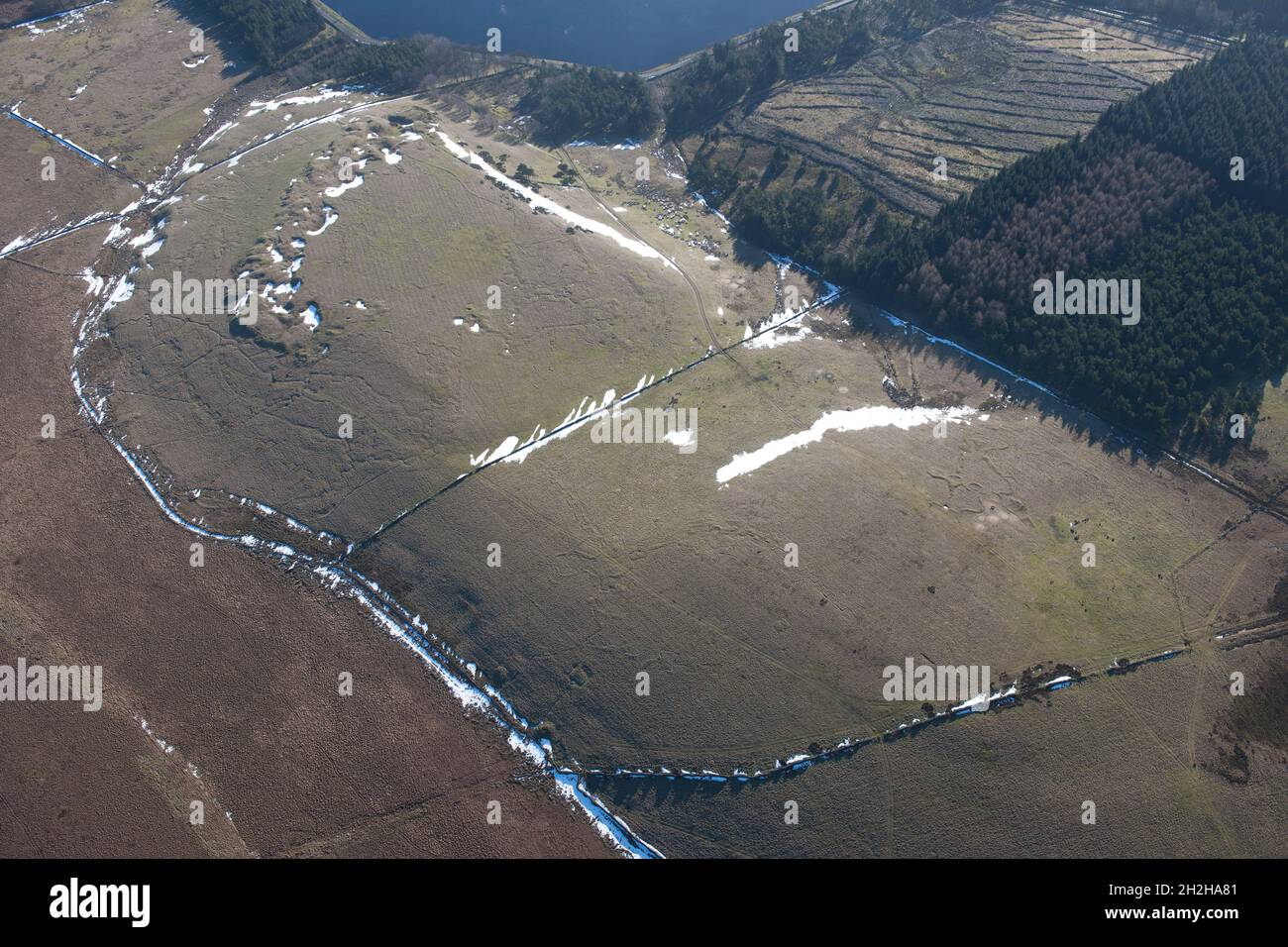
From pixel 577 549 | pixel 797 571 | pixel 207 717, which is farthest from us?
pixel 577 549

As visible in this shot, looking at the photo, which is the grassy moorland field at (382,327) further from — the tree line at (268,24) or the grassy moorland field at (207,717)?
the tree line at (268,24)

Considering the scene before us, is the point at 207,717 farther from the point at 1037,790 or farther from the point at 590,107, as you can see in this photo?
the point at 590,107

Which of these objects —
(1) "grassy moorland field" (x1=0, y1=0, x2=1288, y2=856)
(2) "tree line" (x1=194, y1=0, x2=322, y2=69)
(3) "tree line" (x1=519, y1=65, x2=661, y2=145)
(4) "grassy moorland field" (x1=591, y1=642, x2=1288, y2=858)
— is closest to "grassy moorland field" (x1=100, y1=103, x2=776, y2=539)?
(1) "grassy moorland field" (x1=0, y1=0, x2=1288, y2=856)

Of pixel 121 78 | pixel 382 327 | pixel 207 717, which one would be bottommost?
pixel 207 717

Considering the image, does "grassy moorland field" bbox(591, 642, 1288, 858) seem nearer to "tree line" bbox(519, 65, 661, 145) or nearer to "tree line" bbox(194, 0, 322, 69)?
"tree line" bbox(519, 65, 661, 145)

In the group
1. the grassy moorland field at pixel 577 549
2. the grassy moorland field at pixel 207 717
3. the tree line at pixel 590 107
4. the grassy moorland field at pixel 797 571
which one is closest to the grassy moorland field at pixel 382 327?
the grassy moorland field at pixel 577 549

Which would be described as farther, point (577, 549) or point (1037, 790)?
point (577, 549)

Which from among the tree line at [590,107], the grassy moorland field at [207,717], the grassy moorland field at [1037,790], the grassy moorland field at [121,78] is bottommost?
the grassy moorland field at [207,717]

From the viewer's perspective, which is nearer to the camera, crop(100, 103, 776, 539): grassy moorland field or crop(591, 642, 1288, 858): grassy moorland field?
crop(591, 642, 1288, 858): grassy moorland field

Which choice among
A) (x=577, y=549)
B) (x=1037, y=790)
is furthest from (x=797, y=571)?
(x=1037, y=790)

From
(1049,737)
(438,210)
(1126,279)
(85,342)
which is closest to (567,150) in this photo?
(438,210)

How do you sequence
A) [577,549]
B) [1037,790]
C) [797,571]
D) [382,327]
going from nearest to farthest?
[1037,790] → [797,571] → [577,549] → [382,327]

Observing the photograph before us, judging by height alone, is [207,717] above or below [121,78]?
below
